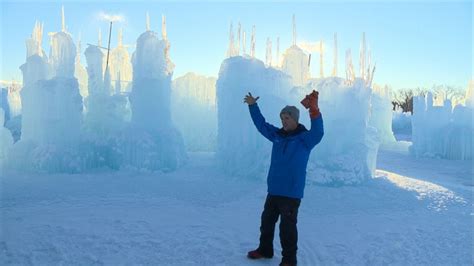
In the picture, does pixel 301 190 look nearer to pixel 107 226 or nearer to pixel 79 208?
pixel 107 226

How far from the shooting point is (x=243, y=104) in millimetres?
10312

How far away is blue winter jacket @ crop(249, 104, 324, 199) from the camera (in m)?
3.82

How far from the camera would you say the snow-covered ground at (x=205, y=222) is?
4.23 metres

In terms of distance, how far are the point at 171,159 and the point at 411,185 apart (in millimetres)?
5543

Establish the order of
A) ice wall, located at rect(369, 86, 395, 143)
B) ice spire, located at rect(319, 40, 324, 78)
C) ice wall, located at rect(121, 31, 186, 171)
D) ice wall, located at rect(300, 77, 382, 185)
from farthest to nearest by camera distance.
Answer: ice wall, located at rect(369, 86, 395, 143) < ice spire, located at rect(319, 40, 324, 78) < ice wall, located at rect(121, 31, 186, 171) < ice wall, located at rect(300, 77, 382, 185)

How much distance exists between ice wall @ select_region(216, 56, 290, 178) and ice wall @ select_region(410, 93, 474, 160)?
10196mm

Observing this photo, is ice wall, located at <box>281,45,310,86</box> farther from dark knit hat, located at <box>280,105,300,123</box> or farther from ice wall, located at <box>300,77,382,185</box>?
dark knit hat, located at <box>280,105,300,123</box>

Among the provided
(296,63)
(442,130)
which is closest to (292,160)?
(296,63)

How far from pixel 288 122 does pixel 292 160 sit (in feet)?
1.16

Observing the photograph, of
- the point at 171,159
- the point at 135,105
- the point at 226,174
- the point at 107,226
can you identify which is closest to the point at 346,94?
the point at 226,174

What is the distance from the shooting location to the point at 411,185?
29.7 feet

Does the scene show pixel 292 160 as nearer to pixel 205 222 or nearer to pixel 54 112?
pixel 205 222

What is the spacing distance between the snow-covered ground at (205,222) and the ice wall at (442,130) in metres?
9.46

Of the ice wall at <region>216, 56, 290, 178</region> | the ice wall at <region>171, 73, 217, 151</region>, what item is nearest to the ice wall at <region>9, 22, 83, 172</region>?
the ice wall at <region>216, 56, 290, 178</region>
